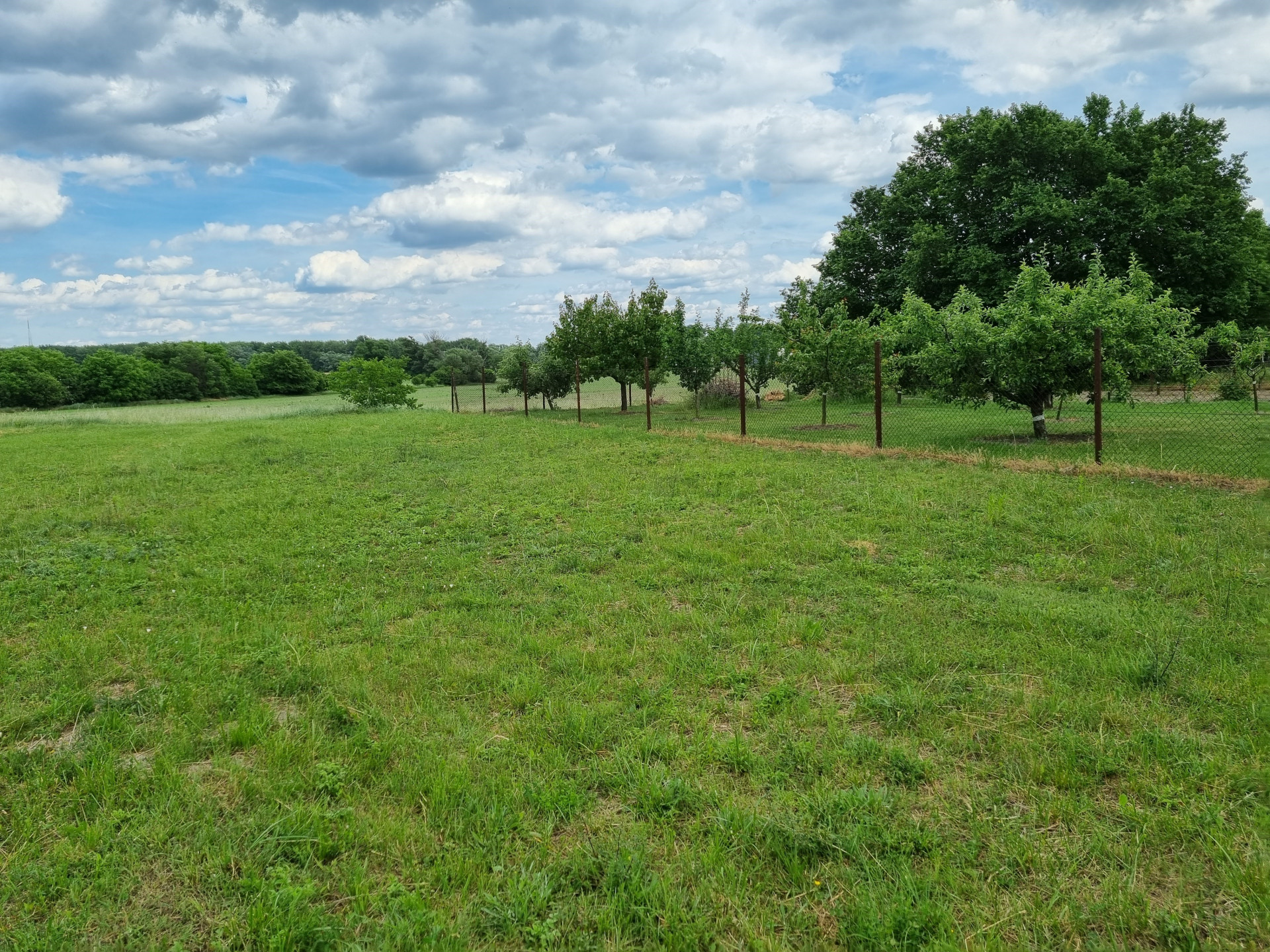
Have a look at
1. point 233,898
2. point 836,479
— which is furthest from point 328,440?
point 233,898

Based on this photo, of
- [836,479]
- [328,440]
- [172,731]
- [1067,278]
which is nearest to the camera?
[172,731]

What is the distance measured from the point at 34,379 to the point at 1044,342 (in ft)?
260

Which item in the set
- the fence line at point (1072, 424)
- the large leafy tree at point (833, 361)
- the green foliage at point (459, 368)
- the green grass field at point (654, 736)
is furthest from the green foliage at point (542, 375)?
the green foliage at point (459, 368)

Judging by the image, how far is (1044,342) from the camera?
11680 mm

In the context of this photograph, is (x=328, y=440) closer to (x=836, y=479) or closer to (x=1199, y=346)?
(x=836, y=479)

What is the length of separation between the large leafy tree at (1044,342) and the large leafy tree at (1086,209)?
515 inches

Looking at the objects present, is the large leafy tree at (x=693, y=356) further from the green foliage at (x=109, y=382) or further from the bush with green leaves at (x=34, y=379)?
the green foliage at (x=109, y=382)

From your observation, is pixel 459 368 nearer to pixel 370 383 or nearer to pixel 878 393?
pixel 370 383

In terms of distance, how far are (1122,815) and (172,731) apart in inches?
157

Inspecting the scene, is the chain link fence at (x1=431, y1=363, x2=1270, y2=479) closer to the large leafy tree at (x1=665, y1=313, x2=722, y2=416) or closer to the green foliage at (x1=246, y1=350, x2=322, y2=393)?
the large leafy tree at (x1=665, y1=313, x2=722, y2=416)

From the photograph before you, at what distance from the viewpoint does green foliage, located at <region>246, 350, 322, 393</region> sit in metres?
84.8

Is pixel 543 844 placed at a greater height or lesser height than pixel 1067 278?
lesser

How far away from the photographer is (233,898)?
2.34 metres

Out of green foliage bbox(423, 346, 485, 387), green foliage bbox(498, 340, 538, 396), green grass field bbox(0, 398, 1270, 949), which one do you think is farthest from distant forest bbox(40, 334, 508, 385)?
green grass field bbox(0, 398, 1270, 949)
